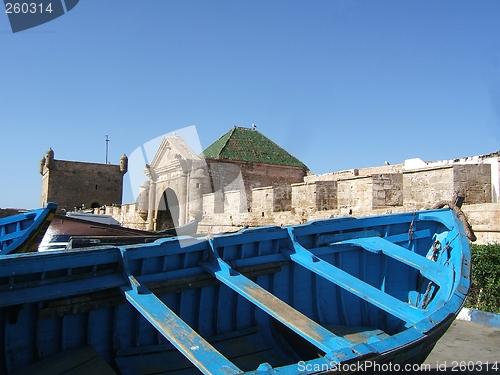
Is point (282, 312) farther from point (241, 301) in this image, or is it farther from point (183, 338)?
point (241, 301)

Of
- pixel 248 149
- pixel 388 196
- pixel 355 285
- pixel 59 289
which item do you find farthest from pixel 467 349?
pixel 248 149

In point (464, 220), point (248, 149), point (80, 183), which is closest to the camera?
point (464, 220)

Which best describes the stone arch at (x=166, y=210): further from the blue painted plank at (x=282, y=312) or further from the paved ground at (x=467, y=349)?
the blue painted plank at (x=282, y=312)

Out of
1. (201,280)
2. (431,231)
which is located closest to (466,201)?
(431,231)

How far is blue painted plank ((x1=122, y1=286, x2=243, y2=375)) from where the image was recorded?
8.34ft

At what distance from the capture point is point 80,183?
37250 millimetres

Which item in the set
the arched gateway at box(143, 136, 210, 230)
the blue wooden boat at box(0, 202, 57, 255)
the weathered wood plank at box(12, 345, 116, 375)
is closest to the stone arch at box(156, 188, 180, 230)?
the arched gateway at box(143, 136, 210, 230)

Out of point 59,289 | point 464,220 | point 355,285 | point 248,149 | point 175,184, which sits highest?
point 248,149

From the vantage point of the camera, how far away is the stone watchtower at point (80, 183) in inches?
1412

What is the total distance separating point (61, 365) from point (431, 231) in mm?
4746

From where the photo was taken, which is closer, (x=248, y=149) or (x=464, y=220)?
(x=464, y=220)

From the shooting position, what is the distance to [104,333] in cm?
371

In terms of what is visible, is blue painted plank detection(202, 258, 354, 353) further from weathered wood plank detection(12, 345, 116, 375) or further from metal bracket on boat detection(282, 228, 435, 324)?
Result: weathered wood plank detection(12, 345, 116, 375)

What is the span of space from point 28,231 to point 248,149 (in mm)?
13911
